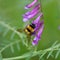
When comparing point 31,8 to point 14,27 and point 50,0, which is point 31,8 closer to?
point 14,27

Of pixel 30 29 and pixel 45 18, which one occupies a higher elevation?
pixel 30 29

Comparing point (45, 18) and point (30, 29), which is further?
point (45, 18)

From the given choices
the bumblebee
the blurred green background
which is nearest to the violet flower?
the bumblebee

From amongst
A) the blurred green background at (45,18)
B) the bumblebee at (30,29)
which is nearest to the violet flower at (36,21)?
the bumblebee at (30,29)

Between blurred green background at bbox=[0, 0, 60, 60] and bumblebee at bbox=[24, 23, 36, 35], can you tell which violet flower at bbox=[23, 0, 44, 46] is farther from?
blurred green background at bbox=[0, 0, 60, 60]

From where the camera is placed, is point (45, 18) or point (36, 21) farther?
point (45, 18)

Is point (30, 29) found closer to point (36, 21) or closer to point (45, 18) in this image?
point (36, 21)

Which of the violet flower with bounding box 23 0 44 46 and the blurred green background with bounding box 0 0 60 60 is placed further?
the blurred green background with bounding box 0 0 60 60

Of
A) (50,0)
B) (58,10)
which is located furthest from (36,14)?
(50,0)

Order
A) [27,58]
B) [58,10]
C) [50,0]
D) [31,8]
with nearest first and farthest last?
1. [27,58]
2. [31,8]
3. [58,10]
4. [50,0]

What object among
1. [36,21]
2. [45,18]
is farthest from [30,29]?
[45,18]

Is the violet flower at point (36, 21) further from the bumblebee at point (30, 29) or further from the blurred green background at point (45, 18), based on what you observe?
the blurred green background at point (45, 18)
